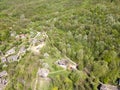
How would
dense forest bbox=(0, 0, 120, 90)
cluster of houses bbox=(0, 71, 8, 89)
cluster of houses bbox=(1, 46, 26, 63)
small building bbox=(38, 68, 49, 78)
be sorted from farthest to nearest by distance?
cluster of houses bbox=(1, 46, 26, 63) < dense forest bbox=(0, 0, 120, 90) < small building bbox=(38, 68, 49, 78) < cluster of houses bbox=(0, 71, 8, 89)

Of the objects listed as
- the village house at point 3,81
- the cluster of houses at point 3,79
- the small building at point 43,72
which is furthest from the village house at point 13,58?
the small building at point 43,72

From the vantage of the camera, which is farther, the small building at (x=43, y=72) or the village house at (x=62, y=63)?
the village house at (x=62, y=63)

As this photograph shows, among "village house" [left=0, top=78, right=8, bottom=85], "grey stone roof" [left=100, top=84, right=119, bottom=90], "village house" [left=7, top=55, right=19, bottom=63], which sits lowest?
"grey stone roof" [left=100, top=84, right=119, bottom=90]

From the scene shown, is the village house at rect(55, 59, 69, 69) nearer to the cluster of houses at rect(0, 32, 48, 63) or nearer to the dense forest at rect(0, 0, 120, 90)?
the dense forest at rect(0, 0, 120, 90)

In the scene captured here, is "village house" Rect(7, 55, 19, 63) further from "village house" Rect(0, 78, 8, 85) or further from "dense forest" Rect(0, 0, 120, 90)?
"village house" Rect(0, 78, 8, 85)

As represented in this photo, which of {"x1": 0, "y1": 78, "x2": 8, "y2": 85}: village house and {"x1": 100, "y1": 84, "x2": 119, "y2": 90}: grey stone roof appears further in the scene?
{"x1": 100, "y1": 84, "x2": 119, "y2": 90}: grey stone roof

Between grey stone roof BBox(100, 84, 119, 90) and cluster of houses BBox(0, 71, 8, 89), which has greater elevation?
cluster of houses BBox(0, 71, 8, 89)

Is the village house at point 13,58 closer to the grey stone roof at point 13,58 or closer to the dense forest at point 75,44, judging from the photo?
the grey stone roof at point 13,58

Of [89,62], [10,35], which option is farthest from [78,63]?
[10,35]

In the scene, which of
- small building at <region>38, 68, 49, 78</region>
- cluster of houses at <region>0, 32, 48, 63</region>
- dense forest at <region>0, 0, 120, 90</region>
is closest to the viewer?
small building at <region>38, 68, 49, 78</region>

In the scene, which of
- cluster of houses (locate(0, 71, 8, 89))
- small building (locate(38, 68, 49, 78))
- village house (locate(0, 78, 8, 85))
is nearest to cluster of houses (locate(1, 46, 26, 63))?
cluster of houses (locate(0, 71, 8, 89))
